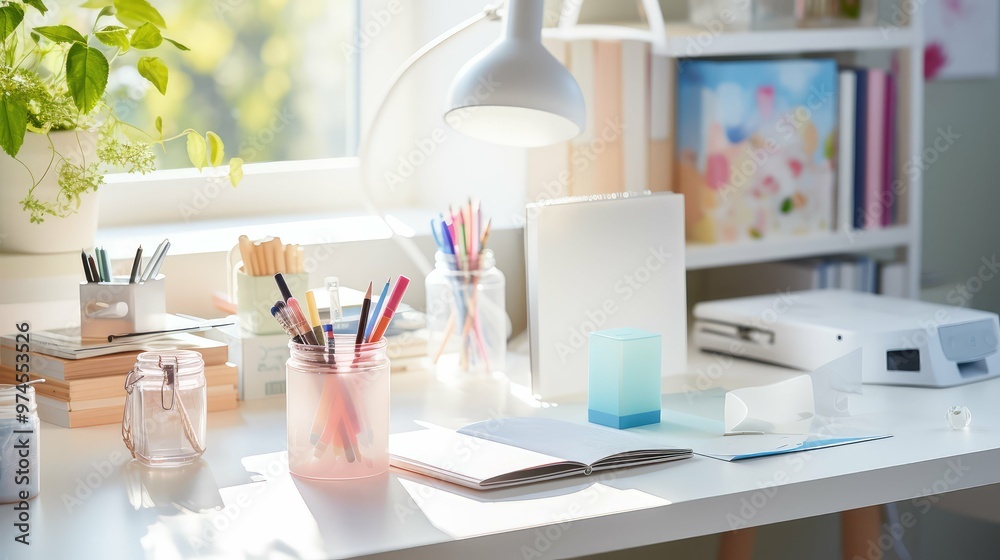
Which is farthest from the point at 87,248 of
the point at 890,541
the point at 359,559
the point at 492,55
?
the point at 890,541

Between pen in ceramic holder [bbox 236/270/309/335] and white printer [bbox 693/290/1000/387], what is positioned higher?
pen in ceramic holder [bbox 236/270/309/335]

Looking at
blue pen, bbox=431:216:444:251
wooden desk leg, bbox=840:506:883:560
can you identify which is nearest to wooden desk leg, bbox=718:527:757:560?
wooden desk leg, bbox=840:506:883:560

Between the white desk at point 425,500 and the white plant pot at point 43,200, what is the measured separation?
32cm

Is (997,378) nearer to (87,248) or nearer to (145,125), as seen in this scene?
(87,248)

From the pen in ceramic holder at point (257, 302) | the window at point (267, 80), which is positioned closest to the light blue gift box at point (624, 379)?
the pen in ceramic holder at point (257, 302)

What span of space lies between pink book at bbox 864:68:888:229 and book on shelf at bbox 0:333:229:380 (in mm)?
1165

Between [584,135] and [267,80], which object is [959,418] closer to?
[584,135]

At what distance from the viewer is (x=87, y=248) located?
4.98 feet

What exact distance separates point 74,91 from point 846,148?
1.25 metres

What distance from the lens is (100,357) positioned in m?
1.29

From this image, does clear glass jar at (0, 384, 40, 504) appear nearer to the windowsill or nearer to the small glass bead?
the windowsill

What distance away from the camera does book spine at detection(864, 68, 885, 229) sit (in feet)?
6.35

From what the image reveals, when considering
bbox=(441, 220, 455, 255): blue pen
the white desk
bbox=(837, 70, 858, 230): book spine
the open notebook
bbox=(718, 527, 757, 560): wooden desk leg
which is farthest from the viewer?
bbox=(837, 70, 858, 230): book spine

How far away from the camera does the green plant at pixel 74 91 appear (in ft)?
4.10
